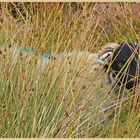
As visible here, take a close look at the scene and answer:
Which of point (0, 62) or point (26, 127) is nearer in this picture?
point (26, 127)

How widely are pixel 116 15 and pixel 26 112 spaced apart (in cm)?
311

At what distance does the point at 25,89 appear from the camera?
148 inches

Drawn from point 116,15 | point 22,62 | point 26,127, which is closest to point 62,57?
point 22,62

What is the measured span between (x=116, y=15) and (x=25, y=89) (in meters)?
2.83

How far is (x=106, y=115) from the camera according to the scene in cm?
410

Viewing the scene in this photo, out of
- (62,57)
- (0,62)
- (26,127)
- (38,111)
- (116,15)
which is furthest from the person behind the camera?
(116,15)

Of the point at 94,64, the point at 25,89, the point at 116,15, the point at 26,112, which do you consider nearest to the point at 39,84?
the point at 25,89

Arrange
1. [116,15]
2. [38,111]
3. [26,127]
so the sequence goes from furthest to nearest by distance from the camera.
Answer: [116,15] < [38,111] < [26,127]

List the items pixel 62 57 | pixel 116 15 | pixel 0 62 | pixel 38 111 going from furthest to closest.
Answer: pixel 116 15 < pixel 62 57 < pixel 0 62 < pixel 38 111

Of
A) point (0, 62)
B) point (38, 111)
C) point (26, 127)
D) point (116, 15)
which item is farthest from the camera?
point (116, 15)

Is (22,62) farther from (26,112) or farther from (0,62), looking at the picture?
(26,112)

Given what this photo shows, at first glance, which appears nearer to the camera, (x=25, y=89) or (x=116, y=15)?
(x=25, y=89)

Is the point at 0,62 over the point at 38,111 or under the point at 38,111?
over

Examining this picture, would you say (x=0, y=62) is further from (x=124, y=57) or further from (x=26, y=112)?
(x=124, y=57)
